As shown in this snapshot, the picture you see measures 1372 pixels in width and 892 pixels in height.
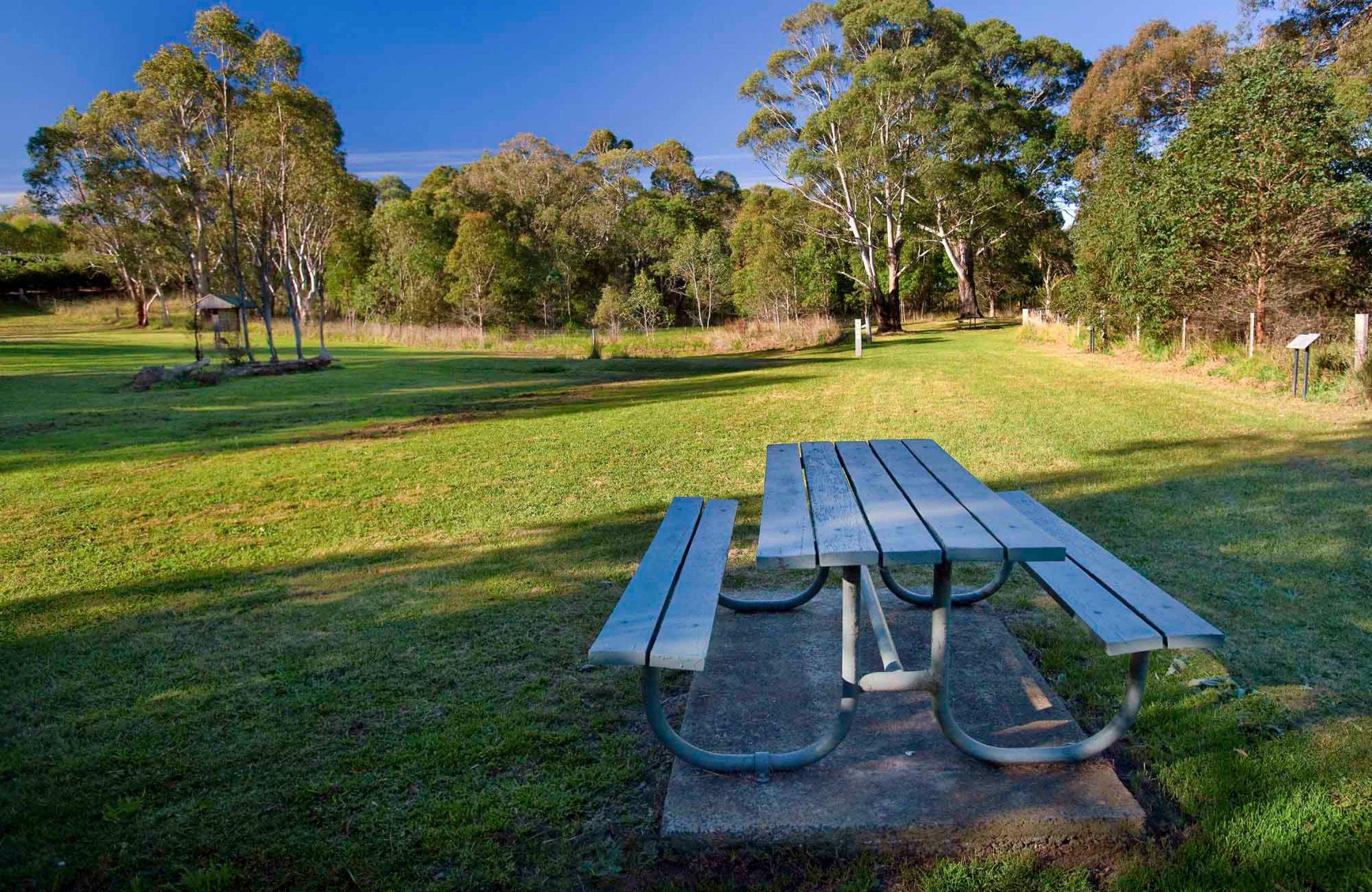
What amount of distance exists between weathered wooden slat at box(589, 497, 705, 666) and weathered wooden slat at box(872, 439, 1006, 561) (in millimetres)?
861

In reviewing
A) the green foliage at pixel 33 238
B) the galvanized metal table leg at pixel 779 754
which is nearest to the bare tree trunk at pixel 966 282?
the galvanized metal table leg at pixel 779 754

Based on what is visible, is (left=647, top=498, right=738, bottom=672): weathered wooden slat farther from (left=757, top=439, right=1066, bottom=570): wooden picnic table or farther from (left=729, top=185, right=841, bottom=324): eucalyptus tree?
(left=729, top=185, right=841, bottom=324): eucalyptus tree

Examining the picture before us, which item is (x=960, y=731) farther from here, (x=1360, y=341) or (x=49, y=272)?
(x=49, y=272)

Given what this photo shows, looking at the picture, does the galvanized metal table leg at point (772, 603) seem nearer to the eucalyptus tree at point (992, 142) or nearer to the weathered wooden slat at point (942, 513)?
the weathered wooden slat at point (942, 513)

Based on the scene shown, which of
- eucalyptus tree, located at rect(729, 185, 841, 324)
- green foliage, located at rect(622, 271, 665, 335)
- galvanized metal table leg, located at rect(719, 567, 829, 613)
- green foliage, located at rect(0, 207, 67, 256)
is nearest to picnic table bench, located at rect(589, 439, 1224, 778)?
galvanized metal table leg, located at rect(719, 567, 829, 613)

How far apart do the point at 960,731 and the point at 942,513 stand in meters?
0.69

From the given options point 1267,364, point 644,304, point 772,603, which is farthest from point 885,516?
point 644,304

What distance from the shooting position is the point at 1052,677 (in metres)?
3.31

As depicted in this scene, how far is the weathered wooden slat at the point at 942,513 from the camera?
2.30 metres

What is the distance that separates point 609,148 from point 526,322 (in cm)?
2459

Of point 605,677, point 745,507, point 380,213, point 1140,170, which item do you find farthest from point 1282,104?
point 380,213

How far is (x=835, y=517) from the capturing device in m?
2.81

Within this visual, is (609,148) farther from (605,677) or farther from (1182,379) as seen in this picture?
(605,677)

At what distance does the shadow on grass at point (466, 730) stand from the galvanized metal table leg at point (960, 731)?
0.85 ft
